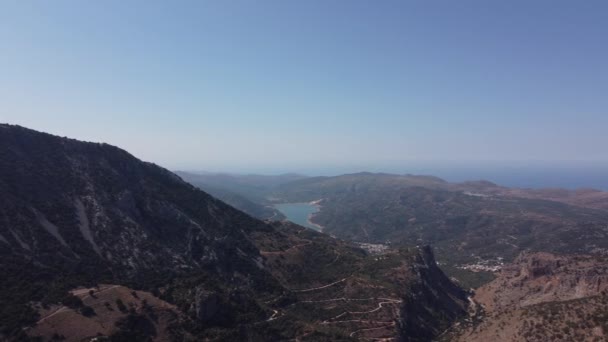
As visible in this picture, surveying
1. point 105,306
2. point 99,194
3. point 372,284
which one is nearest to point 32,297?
point 105,306

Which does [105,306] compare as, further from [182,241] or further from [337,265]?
[337,265]

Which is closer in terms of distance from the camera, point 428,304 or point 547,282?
point 428,304

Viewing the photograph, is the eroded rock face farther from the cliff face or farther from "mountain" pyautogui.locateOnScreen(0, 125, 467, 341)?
"mountain" pyautogui.locateOnScreen(0, 125, 467, 341)

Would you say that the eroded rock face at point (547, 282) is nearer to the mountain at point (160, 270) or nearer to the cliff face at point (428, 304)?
the cliff face at point (428, 304)

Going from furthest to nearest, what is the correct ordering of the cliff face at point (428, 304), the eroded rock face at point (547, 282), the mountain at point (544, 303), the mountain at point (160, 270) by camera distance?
the eroded rock face at point (547, 282) < the cliff face at point (428, 304) < the mountain at point (544, 303) < the mountain at point (160, 270)

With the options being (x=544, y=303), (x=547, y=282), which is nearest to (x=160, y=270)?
(x=544, y=303)

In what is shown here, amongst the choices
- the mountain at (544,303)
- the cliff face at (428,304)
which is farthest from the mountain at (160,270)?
the mountain at (544,303)

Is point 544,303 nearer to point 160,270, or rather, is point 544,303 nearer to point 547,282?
point 547,282
